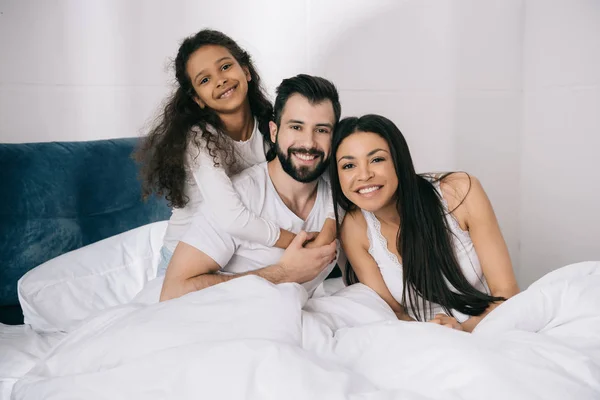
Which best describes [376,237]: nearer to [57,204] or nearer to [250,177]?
[250,177]

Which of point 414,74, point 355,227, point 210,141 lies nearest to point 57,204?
point 210,141

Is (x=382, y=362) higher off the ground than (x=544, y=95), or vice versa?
(x=544, y=95)

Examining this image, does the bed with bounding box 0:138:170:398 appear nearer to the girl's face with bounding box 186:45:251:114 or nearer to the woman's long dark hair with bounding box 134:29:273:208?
the woman's long dark hair with bounding box 134:29:273:208

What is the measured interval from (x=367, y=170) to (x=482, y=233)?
414 mm

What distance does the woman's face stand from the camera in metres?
1.85

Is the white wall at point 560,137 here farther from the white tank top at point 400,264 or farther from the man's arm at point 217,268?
the man's arm at point 217,268

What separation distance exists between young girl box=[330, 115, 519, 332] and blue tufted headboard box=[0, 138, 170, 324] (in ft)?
2.97

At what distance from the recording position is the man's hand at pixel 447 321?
1746 millimetres

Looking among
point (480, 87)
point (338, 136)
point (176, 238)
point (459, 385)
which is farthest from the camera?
point (480, 87)

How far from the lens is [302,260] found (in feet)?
6.18

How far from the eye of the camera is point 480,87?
316cm

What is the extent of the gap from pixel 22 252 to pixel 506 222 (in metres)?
2.37

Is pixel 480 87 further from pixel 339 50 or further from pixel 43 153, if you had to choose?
pixel 43 153

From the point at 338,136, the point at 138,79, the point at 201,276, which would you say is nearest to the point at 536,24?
the point at 338,136
